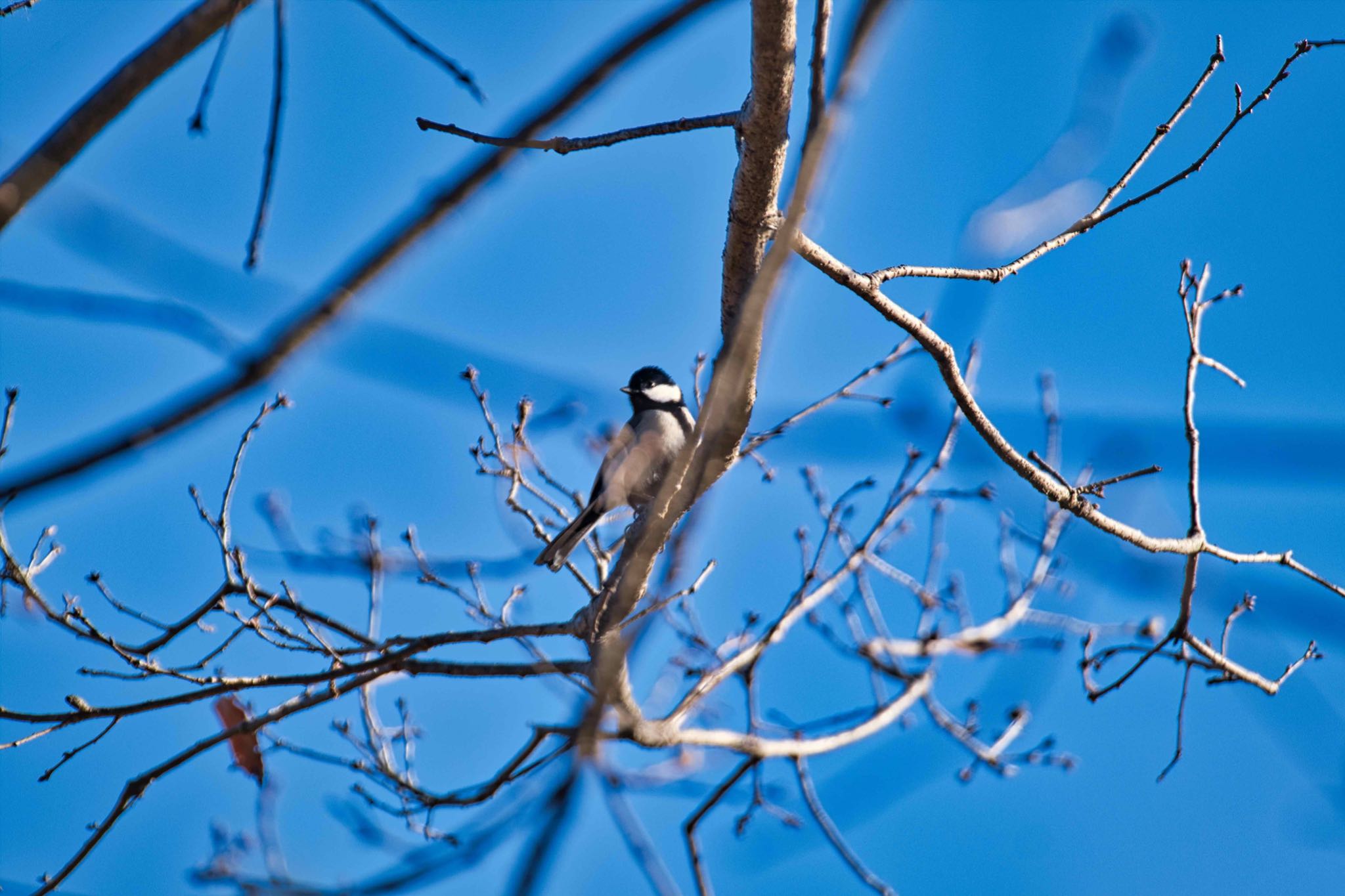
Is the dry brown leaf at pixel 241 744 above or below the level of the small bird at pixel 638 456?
below

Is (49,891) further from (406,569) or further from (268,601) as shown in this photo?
(406,569)

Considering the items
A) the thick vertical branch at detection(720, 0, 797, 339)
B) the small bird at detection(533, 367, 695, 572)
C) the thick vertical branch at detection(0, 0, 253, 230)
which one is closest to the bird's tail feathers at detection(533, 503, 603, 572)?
the small bird at detection(533, 367, 695, 572)

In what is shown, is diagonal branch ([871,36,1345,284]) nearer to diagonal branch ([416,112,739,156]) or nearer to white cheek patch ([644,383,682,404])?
diagonal branch ([416,112,739,156])

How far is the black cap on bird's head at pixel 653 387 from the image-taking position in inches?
259

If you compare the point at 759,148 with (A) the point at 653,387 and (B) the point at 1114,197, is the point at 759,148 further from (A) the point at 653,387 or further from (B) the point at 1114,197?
(A) the point at 653,387

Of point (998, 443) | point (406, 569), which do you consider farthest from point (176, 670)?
point (998, 443)

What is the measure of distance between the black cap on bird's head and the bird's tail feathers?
8.26 ft

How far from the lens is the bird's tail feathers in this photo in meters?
3.96

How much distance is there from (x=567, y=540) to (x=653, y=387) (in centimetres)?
282

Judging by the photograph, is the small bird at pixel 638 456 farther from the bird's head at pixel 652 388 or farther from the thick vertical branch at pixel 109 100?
the thick vertical branch at pixel 109 100

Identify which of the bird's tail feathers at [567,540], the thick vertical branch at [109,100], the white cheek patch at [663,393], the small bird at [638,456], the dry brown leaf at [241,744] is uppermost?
the white cheek patch at [663,393]

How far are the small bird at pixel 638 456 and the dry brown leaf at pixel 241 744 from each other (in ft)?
3.91

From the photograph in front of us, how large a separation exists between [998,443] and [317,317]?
2.01m

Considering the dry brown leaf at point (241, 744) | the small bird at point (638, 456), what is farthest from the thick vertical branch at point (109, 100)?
→ the dry brown leaf at point (241, 744)
